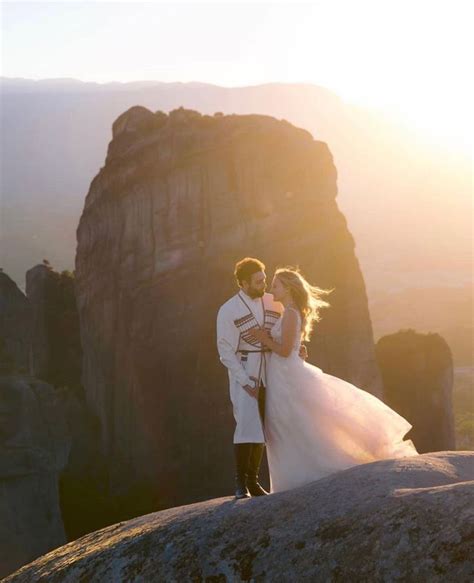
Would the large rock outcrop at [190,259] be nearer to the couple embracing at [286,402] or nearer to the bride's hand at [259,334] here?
the couple embracing at [286,402]

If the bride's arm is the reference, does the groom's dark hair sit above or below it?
above

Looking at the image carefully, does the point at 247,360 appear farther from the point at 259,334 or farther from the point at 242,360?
the point at 259,334

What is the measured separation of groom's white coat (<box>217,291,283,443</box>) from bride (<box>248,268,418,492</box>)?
146 millimetres

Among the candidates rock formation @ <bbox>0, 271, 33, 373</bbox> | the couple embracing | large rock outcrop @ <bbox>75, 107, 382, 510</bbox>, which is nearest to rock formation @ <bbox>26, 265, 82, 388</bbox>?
large rock outcrop @ <bbox>75, 107, 382, 510</bbox>

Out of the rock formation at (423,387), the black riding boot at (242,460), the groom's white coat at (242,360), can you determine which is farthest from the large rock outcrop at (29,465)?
the rock formation at (423,387)

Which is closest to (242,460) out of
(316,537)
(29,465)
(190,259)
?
(316,537)

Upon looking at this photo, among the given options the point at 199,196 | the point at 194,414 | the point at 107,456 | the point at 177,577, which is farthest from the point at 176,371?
the point at 177,577

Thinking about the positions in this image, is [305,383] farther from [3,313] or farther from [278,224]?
[278,224]

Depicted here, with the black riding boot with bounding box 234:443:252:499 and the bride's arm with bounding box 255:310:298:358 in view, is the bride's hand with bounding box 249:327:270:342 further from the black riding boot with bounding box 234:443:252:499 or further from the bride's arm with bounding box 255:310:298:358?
the black riding boot with bounding box 234:443:252:499

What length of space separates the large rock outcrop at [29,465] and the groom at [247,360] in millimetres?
23685

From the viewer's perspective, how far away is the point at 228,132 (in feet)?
156

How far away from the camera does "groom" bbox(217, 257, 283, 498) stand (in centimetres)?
927

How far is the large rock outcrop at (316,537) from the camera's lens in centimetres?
545

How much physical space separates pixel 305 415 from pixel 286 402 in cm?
24
